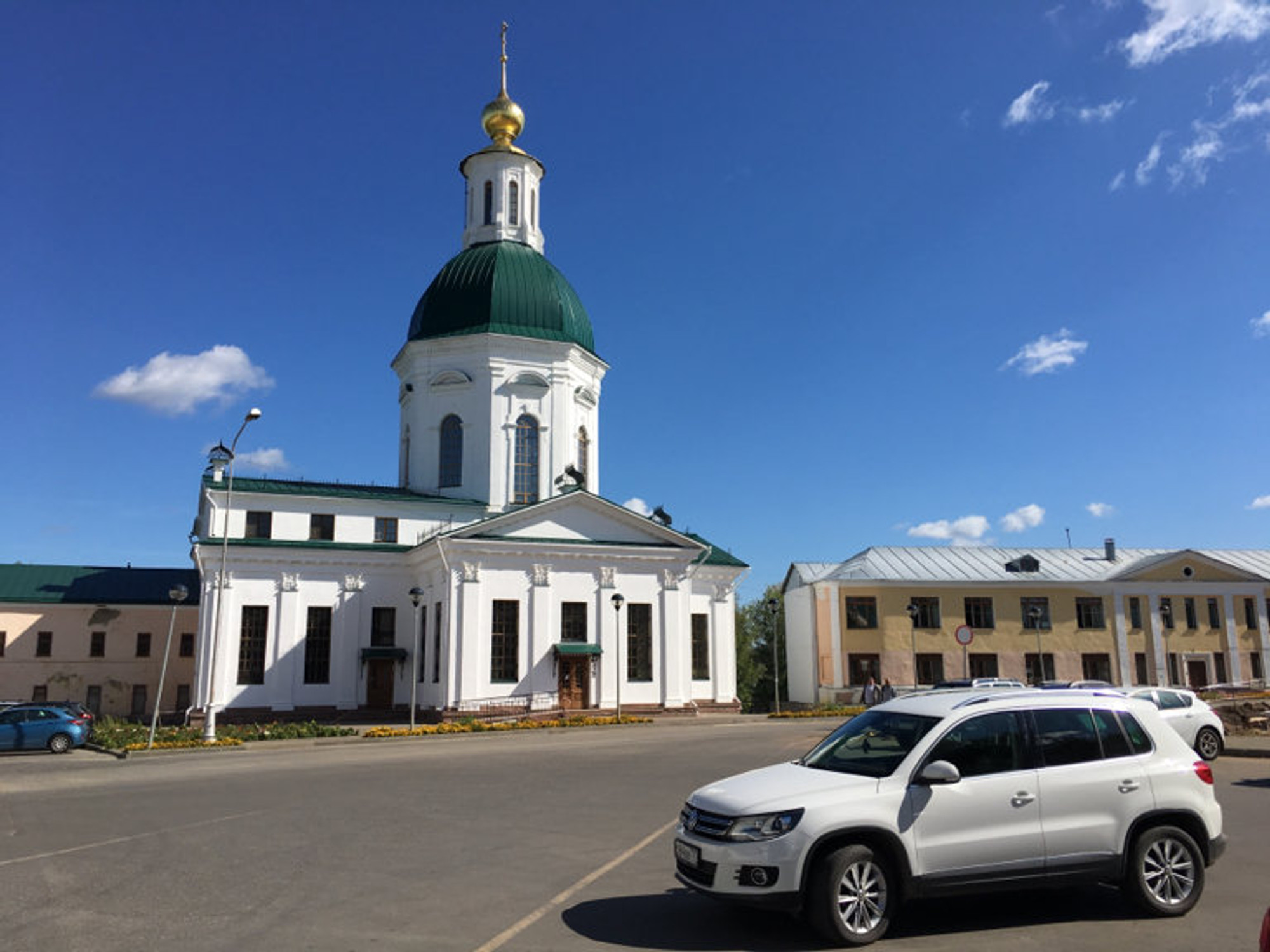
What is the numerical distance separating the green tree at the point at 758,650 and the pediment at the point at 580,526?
134 feet

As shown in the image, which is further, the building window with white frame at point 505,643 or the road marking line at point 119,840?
the building window with white frame at point 505,643

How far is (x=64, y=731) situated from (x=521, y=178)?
2989cm

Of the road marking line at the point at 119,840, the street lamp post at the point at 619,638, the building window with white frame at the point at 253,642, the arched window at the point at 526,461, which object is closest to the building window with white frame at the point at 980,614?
the street lamp post at the point at 619,638

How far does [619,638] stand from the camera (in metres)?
35.3

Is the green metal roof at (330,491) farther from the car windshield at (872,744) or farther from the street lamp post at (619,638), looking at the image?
the car windshield at (872,744)

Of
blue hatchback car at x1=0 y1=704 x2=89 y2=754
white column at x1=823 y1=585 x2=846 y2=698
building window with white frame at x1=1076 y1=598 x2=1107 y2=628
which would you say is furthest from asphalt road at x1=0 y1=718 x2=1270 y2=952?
building window with white frame at x1=1076 y1=598 x2=1107 y2=628

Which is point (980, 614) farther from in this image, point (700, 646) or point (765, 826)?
point (765, 826)

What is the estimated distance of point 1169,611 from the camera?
4822cm

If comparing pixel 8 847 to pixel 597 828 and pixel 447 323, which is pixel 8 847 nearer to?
pixel 597 828

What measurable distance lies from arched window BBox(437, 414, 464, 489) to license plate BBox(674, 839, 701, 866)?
3389 centimetres

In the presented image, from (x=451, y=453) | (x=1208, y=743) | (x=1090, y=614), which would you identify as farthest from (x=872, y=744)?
(x=1090, y=614)

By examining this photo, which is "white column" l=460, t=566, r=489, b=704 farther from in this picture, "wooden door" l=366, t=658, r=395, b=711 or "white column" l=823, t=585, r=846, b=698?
"white column" l=823, t=585, r=846, b=698

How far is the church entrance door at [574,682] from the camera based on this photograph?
34156mm

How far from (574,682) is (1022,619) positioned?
2573 cm
